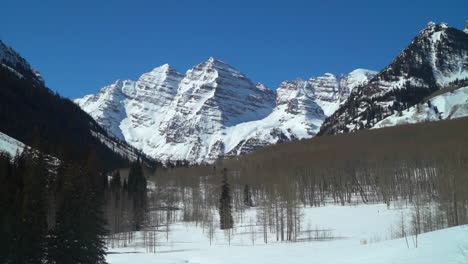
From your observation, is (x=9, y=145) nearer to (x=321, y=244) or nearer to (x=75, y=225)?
(x=75, y=225)

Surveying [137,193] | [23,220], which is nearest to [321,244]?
[23,220]

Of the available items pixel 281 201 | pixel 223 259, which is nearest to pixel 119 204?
pixel 281 201

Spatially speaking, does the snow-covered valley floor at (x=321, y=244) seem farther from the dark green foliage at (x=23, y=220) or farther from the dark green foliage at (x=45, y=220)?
the dark green foliage at (x=23, y=220)

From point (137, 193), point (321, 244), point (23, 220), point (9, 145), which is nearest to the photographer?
point (23, 220)

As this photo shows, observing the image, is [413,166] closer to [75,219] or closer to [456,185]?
[456,185]

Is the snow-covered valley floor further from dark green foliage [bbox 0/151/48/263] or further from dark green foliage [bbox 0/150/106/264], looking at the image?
dark green foliage [bbox 0/151/48/263]

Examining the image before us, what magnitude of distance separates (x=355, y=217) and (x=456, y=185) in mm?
27198

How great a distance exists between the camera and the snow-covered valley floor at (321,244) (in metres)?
21.8

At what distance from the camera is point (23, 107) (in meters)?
194

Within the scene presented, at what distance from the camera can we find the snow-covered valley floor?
21.8 metres

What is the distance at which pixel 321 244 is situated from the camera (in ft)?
195

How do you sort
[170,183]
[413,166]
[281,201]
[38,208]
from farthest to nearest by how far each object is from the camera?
[170,183] < [413,166] < [281,201] < [38,208]

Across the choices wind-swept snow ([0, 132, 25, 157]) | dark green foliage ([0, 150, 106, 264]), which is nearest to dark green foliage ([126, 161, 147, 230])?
wind-swept snow ([0, 132, 25, 157])

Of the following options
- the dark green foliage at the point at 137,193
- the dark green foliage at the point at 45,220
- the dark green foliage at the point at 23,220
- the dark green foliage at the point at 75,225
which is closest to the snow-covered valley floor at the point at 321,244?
the dark green foliage at the point at 137,193
